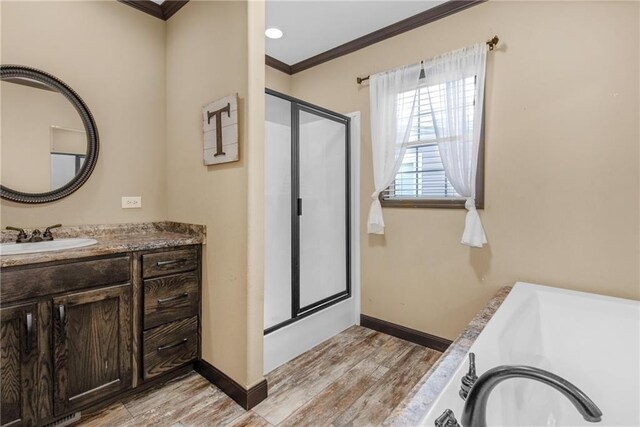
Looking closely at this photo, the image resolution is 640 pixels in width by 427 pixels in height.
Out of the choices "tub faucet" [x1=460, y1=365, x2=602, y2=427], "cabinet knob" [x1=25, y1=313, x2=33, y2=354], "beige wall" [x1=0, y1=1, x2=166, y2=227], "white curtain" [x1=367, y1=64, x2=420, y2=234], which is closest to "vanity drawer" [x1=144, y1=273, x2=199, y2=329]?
"cabinet knob" [x1=25, y1=313, x2=33, y2=354]

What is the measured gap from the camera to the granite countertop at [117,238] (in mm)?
1485

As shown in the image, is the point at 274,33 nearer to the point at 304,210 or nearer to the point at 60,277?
the point at 304,210

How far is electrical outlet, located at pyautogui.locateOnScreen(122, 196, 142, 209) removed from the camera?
2.29m

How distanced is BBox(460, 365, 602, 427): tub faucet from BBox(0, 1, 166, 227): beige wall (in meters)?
2.39

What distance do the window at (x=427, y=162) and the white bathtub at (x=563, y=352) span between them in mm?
810

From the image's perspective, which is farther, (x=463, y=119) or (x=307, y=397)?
(x=463, y=119)

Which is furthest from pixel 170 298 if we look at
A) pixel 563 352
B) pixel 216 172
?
pixel 563 352

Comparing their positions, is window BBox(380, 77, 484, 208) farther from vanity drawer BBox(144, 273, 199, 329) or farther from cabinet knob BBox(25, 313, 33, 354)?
cabinet knob BBox(25, 313, 33, 354)

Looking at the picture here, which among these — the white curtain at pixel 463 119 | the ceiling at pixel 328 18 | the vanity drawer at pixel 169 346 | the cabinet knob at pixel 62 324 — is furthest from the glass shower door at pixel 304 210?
the cabinet knob at pixel 62 324

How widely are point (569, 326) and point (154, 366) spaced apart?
2353 mm

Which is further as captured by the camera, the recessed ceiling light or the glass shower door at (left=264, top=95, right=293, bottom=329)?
the recessed ceiling light

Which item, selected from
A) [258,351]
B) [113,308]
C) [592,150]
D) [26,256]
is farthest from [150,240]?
[592,150]

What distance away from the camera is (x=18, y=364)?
4.69 feet

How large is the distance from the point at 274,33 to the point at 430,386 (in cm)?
281
